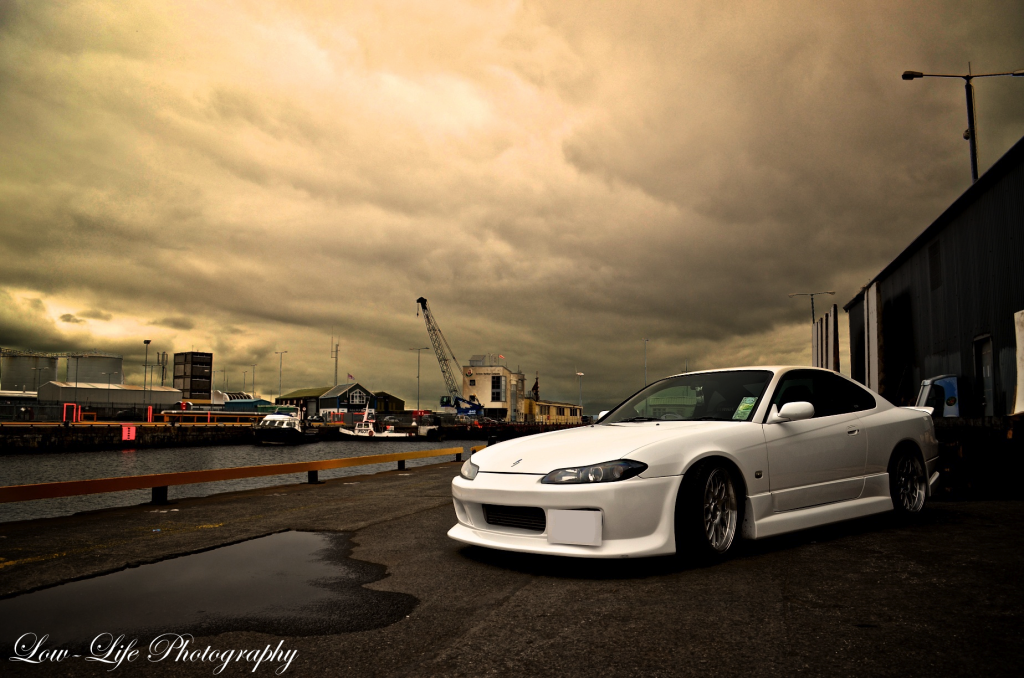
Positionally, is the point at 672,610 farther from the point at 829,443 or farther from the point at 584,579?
the point at 829,443

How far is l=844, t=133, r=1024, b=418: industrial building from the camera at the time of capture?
14797 mm

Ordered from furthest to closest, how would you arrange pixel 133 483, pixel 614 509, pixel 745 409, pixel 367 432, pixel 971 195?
pixel 367 432 → pixel 971 195 → pixel 133 483 → pixel 745 409 → pixel 614 509

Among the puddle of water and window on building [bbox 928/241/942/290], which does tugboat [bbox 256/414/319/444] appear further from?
the puddle of water

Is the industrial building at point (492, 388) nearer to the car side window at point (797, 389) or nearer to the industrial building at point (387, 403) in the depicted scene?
the industrial building at point (387, 403)

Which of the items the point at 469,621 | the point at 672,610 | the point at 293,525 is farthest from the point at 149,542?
the point at 672,610

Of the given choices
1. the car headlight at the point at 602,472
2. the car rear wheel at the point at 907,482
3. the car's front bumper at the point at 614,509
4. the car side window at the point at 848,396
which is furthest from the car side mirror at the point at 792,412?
the car rear wheel at the point at 907,482

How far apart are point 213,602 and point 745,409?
3727mm

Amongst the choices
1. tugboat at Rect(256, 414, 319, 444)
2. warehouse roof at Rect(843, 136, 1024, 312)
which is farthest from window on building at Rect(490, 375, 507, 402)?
warehouse roof at Rect(843, 136, 1024, 312)

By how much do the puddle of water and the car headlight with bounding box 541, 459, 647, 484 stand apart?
3.75 ft

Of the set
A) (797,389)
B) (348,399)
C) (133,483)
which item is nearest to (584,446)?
(797,389)

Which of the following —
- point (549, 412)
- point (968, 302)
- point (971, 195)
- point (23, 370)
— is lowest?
point (549, 412)

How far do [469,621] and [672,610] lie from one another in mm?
988

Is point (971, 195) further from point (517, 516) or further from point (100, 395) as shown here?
point (100, 395)

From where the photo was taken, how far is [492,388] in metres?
136
